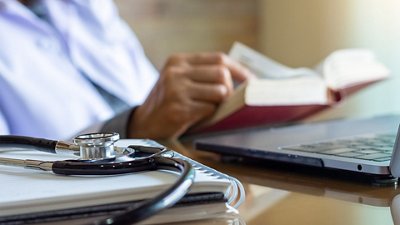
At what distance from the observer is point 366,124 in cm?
96

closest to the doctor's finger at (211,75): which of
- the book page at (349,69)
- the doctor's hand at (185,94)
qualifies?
the doctor's hand at (185,94)

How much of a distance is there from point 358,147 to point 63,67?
26.9 inches

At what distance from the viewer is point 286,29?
2.18 meters

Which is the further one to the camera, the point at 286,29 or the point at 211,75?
the point at 286,29

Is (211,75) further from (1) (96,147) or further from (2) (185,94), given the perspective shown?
(1) (96,147)

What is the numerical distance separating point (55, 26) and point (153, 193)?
908 millimetres

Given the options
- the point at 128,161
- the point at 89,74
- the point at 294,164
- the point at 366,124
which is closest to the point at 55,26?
the point at 89,74

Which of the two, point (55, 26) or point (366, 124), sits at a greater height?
point (55, 26)

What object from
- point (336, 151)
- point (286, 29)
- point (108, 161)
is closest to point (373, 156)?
point (336, 151)

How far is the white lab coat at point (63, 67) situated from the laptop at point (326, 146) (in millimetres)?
349

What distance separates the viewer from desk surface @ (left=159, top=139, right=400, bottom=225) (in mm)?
517

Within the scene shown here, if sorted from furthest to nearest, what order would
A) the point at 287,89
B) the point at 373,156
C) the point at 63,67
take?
the point at 63,67
the point at 287,89
the point at 373,156

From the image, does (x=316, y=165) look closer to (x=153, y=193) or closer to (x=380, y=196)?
(x=380, y=196)

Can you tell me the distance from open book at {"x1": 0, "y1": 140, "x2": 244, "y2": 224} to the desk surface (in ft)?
0.05
